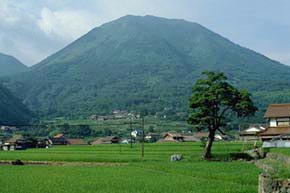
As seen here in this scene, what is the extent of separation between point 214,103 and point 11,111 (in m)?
92.5

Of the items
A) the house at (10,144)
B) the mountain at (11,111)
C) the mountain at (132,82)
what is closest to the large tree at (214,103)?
the house at (10,144)

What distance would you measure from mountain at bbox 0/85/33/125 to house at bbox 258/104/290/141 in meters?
74.9

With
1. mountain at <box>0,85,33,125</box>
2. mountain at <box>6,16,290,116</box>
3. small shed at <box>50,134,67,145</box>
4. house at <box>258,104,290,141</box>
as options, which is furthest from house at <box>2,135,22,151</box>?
mountain at <box>6,16,290,116</box>

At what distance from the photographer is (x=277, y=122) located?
120 feet

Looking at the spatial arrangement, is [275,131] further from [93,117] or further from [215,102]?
[93,117]

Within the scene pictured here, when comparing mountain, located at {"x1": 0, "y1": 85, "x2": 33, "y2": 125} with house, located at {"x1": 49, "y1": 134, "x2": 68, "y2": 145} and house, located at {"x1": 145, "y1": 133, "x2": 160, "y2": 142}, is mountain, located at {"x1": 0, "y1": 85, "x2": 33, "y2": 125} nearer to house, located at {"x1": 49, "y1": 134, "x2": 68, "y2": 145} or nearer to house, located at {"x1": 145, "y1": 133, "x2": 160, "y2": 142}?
house, located at {"x1": 49, "y1": 134, "x2": 68, "y2": 145}

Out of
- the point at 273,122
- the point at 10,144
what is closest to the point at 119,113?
the point at 10,144

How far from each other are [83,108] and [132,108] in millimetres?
15630

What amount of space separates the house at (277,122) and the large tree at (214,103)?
7457 mm

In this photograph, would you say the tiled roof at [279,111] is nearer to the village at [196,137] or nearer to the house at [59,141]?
the village at [196,137]

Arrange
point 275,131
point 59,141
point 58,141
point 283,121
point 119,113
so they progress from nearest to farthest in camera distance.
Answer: point 275,131 → point 283,121 → point 58,141 → point 59,141 → point 119,113

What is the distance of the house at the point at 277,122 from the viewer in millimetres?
35219

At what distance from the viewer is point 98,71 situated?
593 feet

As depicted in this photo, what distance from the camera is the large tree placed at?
28.2m
